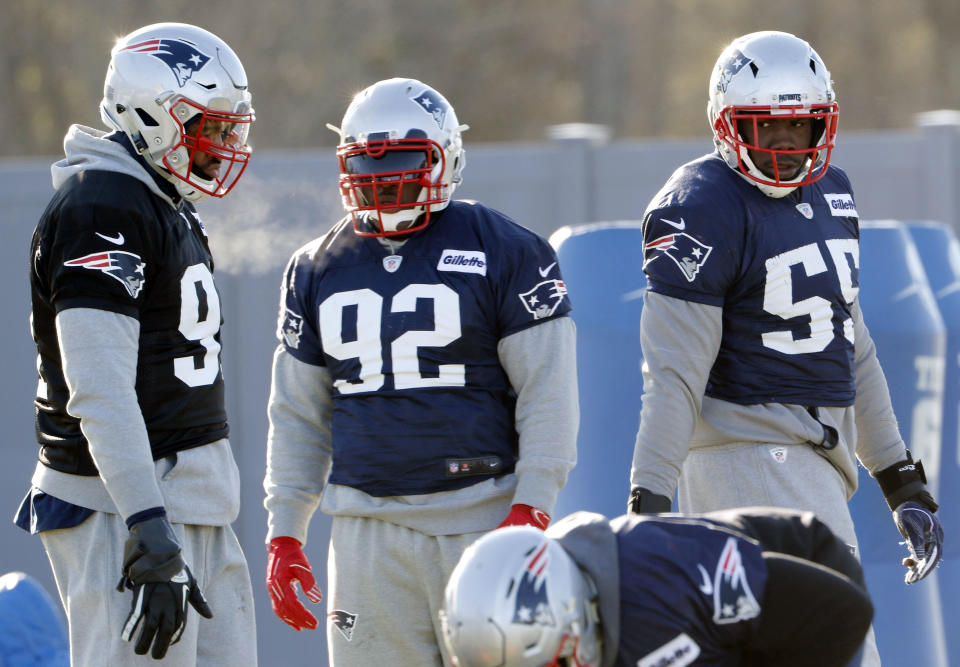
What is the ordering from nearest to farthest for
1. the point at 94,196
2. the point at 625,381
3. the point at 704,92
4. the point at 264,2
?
the point at 94,196, the point at 625,381, the point at 264,2, the point at 704,92

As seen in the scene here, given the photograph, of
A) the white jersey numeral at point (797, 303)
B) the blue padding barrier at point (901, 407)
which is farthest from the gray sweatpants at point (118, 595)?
the blue padding barrier at point (901, 407)

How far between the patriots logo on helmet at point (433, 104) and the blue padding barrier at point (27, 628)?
1.43 metres

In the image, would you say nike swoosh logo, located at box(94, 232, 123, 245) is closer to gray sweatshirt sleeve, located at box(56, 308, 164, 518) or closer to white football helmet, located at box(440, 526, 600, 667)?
gray sweatshirt sleeve, located at box(56, 308, 164, 518)

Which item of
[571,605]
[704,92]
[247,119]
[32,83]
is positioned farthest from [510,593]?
[704,92]

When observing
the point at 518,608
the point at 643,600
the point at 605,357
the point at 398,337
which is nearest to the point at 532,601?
the point at 518,608

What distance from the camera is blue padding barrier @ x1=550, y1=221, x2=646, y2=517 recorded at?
14.6ft

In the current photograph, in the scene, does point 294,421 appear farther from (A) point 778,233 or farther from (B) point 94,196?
(A) point 778,233

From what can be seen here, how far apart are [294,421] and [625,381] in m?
1.34

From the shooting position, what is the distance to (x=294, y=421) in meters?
3.52

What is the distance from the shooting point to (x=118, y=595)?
3.15 m

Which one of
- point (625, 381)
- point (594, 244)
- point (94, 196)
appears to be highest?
point (94, 196)

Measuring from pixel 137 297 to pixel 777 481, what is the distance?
1560mm

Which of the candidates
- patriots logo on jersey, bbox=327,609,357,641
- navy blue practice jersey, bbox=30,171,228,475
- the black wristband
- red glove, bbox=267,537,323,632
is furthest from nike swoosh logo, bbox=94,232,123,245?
the black wristband

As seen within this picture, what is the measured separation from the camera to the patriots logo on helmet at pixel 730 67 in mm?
3623
